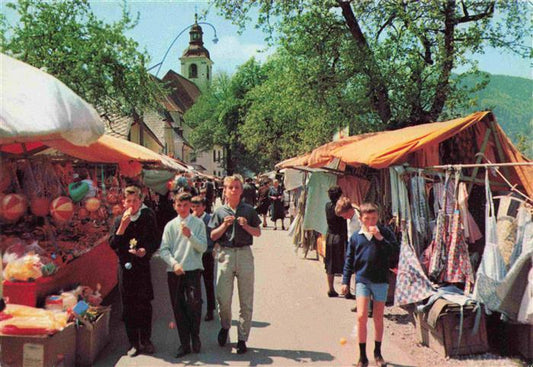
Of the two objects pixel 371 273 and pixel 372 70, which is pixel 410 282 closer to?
pixel 371 273

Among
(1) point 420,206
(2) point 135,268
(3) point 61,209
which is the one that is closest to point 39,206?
(3) point 61,209

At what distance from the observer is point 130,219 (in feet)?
17.5

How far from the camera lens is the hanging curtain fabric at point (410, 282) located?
5.64m

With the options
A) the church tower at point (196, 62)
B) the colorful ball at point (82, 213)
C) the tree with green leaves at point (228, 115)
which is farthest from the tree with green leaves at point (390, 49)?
the church tower at point (196, 62)

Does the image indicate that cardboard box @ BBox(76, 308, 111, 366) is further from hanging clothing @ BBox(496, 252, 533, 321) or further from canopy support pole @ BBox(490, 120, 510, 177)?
canopy support pole @ BBox(490, 120, 510, 177)

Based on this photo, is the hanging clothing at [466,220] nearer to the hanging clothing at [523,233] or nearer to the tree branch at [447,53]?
the hanging clothing at [523,233]

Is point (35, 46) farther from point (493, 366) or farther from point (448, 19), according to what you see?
point (493, 366)

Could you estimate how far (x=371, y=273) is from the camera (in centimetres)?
500

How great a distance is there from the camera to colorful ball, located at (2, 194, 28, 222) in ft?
21.0

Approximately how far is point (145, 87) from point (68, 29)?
10.6 ft

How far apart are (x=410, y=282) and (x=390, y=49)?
10.8m

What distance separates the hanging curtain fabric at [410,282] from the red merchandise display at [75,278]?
4.11 meters

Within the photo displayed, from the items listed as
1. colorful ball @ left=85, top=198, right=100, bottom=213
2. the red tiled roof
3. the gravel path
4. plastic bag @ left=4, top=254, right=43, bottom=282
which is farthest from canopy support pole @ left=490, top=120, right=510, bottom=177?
the red tiled roof

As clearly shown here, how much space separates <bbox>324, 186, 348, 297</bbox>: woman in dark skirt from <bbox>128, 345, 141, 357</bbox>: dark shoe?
3785 mm
